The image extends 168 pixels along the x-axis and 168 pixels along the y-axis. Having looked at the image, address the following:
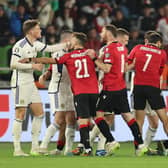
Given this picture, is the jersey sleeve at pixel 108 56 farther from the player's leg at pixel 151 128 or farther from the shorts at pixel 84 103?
the player's leg at pixel 151 128

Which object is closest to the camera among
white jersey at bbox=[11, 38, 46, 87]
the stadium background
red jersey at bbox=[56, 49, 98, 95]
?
red jersey at bbox=[56, 49, 98, 95]

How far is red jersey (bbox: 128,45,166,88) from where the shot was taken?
697 inches

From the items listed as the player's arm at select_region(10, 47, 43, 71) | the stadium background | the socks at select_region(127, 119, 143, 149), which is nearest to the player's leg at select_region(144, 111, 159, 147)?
the socks at select_region(127, 119, 143, 149)

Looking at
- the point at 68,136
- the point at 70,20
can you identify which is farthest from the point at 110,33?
the point at 70,20

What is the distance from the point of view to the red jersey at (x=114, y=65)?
672 inches

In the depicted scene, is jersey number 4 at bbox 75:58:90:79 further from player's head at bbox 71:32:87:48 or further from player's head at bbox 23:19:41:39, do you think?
player's head at bbox 23:19:41:39

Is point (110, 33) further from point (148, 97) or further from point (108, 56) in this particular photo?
point (148, 97)

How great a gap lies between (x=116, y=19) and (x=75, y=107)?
1072 centimetres

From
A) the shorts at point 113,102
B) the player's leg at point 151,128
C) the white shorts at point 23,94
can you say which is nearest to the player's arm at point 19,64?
the white shorts at point 23,94

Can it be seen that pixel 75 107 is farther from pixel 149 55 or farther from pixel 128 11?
pixel 128 11

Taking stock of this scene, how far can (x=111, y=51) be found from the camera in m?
17.1

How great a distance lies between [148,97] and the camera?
17.8 metres

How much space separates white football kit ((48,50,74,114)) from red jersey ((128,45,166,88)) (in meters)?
1.17

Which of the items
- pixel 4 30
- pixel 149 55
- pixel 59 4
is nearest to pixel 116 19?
pixel 59 4
